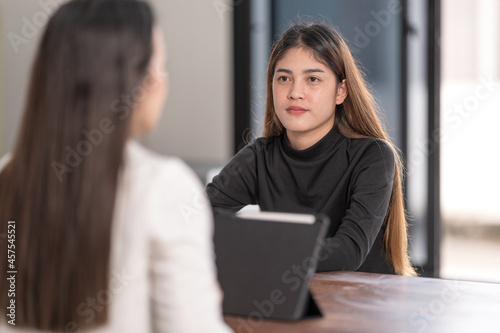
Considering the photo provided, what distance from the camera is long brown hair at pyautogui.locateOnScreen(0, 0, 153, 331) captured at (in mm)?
827

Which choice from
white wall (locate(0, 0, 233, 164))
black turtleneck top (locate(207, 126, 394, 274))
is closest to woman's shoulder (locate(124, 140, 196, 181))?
black turtleneck top (locate(207, 126, 394, 274))

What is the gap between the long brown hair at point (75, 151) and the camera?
83 cm

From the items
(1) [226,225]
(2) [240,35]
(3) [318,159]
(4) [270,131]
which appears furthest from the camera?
(2) [240,35]

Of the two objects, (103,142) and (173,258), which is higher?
(103,142)

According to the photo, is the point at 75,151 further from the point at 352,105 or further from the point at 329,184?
the point at 352,105

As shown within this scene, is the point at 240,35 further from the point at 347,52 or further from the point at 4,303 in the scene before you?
the point at 4,303

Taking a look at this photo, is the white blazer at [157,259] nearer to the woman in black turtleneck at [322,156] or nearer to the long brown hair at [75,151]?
the long brown hair at [75,151]

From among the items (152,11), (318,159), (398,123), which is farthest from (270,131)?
(398,123)

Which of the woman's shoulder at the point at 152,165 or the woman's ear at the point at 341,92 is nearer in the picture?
the woman's shoulder at the point at 152,165

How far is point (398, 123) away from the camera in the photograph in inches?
146

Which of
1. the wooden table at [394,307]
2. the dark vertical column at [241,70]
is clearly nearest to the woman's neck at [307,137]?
the wooden table at [394,307]

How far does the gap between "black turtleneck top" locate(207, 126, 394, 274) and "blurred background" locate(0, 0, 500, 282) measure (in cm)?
164

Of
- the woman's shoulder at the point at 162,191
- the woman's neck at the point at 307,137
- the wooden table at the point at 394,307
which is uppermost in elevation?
the woman's neck at the point at 307,137

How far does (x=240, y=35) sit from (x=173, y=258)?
3.31 meters
